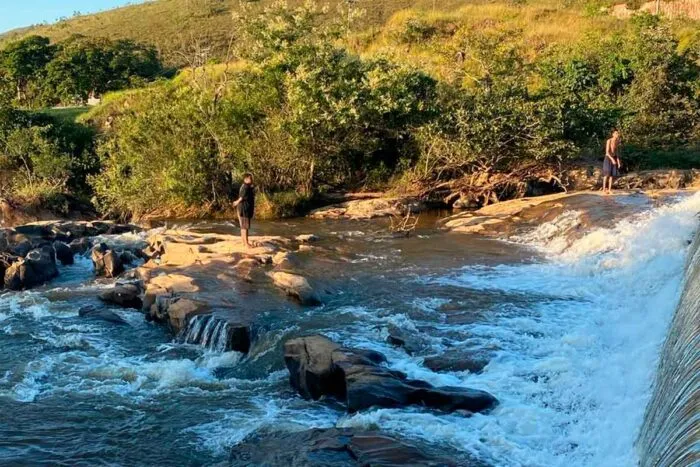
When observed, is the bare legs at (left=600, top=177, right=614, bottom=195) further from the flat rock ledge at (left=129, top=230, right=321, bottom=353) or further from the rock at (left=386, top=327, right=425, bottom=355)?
the rock at (left=386, top=327, right=425, bottom=355)

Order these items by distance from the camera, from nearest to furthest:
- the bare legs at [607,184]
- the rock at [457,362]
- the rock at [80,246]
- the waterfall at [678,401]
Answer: the waterfall at [678,401] → the rock at [457,362] → the rock at [80,246] → the bare legs at [607,184]

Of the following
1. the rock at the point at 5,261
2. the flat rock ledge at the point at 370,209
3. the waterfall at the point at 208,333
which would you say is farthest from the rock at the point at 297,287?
the flat rock ledge at the point at 370,209

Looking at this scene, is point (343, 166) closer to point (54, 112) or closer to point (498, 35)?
point (498, 35)

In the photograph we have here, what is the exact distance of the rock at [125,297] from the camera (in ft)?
43.5

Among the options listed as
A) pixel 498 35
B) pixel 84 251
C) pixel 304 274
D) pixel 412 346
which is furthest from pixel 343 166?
pixel 412 346

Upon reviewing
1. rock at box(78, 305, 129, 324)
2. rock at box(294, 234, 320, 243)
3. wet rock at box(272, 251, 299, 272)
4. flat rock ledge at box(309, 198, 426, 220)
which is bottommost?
flat rock ledge at box(309, 198, 426, 220)

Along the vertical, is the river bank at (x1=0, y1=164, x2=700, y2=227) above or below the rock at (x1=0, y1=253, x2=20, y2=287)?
below

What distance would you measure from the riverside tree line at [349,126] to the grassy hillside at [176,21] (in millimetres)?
27169

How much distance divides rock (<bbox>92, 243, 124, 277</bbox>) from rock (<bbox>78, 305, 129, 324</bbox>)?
2.91m

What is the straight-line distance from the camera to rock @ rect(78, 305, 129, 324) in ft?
40.1

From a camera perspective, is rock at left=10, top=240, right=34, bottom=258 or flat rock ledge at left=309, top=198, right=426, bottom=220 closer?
rock at left=10, top=240, right=34, bottom=258

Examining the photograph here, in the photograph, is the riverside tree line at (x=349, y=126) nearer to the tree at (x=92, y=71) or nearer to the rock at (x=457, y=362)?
the rock at (x=457, y=362)

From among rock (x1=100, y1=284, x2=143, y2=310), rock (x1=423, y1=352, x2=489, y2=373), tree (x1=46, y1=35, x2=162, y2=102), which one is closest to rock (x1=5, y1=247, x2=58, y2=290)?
rock (x1=100, y1=284, x2=143, y2=310)

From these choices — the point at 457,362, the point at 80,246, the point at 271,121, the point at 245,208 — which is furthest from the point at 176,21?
the point at 457,362
